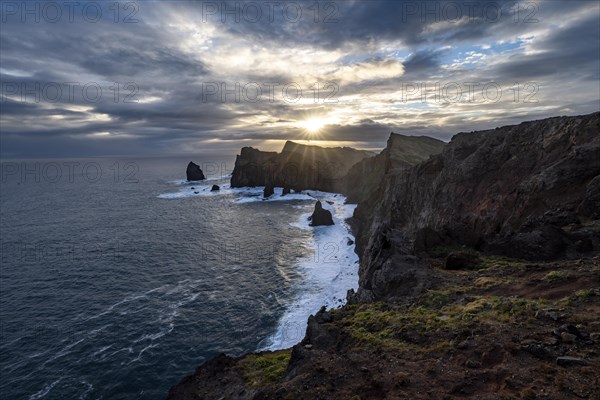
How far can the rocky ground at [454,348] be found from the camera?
40.0ft

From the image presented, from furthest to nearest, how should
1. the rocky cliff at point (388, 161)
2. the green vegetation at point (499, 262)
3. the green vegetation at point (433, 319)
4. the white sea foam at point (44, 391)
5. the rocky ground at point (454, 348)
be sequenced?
the rocky cliff at point (388, 161), the white sea foam at point (44, 391), the green vegetation at point (499, 262), the green vegetation at point (433, 319), the rocky ground at point (454, 348)

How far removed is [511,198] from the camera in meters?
34.9

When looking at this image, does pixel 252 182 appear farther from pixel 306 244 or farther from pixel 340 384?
pixel 340 384

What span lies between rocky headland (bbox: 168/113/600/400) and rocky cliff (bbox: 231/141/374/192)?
131668mm

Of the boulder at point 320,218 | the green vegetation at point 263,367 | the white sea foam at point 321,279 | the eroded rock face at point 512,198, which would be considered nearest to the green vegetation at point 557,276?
the eroded rock face at point 512,198

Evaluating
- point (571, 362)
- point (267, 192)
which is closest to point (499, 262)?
point (571, 362)

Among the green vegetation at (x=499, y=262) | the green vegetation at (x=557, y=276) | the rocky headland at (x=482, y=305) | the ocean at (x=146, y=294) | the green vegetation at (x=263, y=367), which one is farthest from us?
the ocean at (x=146, y=294)

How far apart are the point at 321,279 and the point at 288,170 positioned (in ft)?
409

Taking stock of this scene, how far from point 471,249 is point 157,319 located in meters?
40.8

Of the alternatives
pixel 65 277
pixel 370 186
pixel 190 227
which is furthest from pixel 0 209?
pixel 370 186

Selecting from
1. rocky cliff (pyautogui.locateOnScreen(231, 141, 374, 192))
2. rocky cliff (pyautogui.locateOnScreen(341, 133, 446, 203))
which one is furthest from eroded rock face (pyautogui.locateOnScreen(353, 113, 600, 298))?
rocky cliff (pyautogui.locateOnScreen(231, 141, 374, 192))

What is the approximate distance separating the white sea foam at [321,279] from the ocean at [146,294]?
9.1 inches

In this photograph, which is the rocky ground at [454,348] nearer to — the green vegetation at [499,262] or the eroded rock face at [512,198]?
the green vegetation at [499,262]

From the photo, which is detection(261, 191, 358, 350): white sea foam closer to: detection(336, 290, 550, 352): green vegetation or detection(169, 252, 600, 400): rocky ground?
detection(169, 252, 600, 400): rocky ground
